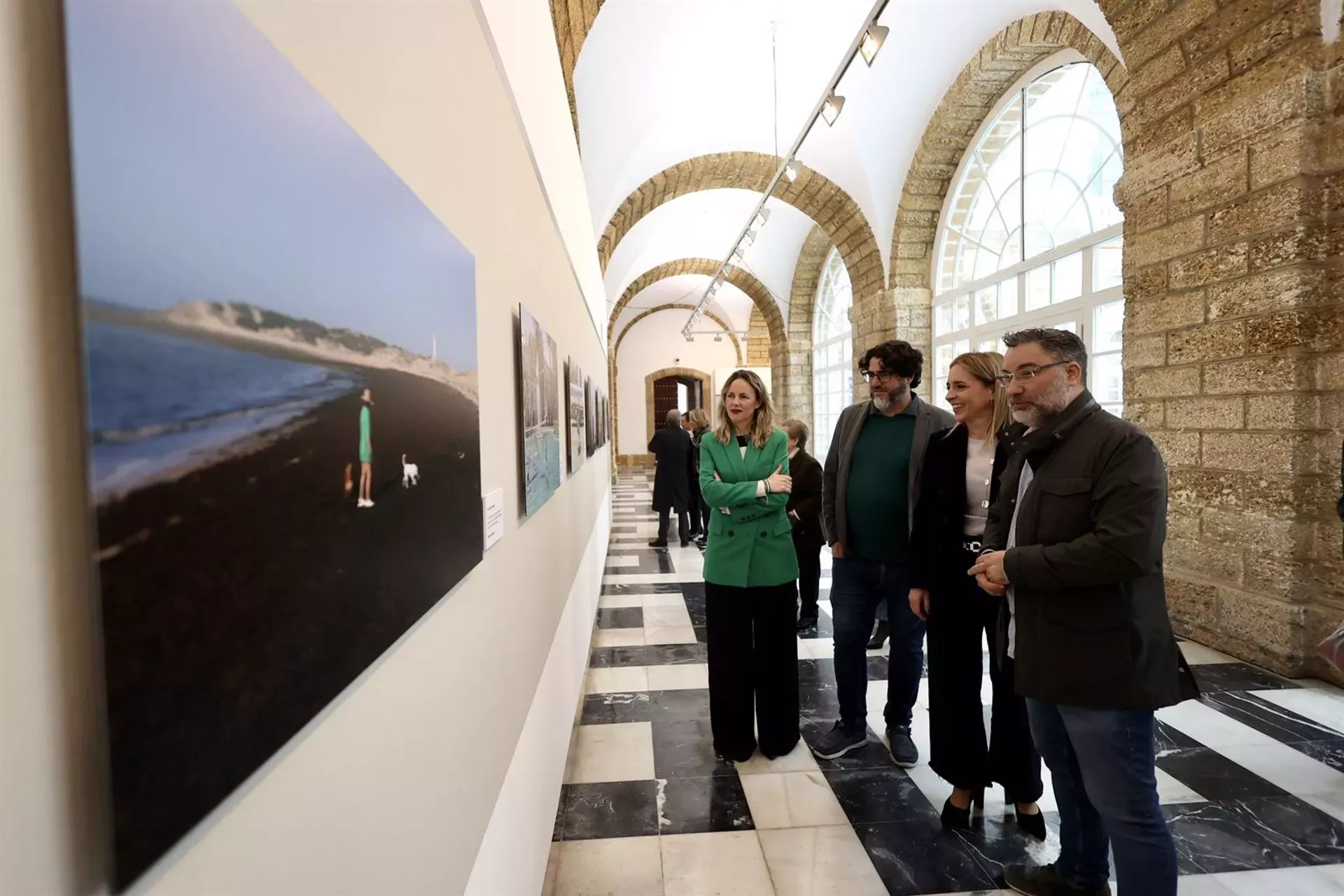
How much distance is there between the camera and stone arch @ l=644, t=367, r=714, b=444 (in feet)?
78.8

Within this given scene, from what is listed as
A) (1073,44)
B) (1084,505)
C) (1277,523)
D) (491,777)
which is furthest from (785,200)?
(491,777)

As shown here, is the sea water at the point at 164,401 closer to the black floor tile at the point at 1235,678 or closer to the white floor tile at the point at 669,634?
the white floor tile at the point at 669,634

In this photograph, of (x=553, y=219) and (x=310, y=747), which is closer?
(x=310, y=747)

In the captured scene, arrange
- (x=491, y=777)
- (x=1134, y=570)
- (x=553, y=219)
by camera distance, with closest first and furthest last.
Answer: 1. (x=491, y=777)
2. (x=1134, y=570)
3. (x=553, y=219)

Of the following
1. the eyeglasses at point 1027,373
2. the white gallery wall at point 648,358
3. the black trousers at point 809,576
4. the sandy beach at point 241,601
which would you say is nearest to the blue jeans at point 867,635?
the eyeglasses at point 1027,373

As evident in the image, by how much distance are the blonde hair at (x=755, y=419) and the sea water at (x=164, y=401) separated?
7.97 ft

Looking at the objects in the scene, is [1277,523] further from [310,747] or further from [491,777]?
[310,747]

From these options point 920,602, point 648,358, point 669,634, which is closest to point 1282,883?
point 920,602

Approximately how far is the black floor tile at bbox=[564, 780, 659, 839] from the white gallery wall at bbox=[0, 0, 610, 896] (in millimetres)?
378

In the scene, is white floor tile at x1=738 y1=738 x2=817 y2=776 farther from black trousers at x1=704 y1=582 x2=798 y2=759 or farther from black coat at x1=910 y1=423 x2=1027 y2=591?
black coat at x1=910 y1=423 x2=1027 y2=591

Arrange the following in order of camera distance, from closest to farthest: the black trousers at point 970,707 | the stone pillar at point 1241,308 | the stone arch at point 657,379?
the black trousers at point 970,707 → the stone pillar at point 1241,308 → the stone arch at point 657,379

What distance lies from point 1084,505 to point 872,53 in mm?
4692

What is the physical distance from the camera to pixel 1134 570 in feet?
5.55

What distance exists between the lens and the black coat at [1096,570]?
1696 mm
